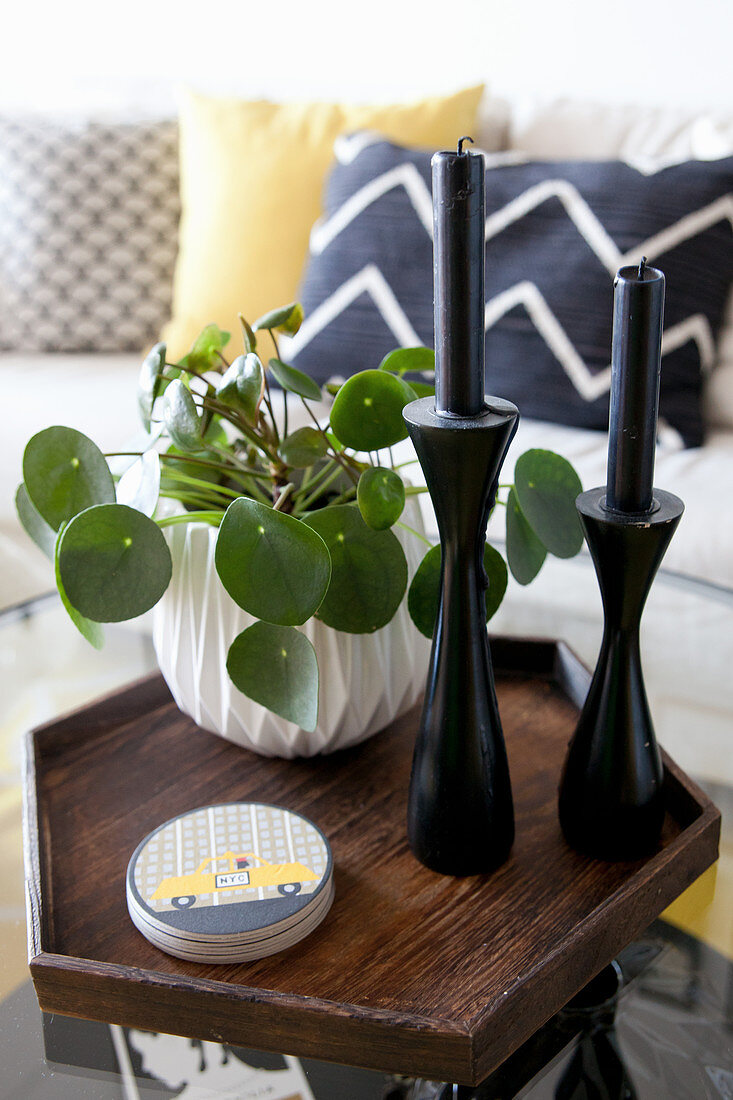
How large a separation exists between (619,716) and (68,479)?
39cm

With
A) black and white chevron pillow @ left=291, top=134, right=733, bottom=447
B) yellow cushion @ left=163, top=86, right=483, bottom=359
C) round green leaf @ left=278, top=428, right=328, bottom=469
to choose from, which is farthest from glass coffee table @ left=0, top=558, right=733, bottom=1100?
yellow cushion @ left=163, top=86, right=483, bottom=359

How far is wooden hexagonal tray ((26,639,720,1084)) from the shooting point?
0.55 metres

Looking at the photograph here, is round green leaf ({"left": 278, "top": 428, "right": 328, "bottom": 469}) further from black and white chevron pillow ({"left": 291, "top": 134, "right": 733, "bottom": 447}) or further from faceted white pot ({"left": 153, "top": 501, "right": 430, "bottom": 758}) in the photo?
black and white chevron pillow ({"left": 291, "top": 134, "right": 733, "bottom": 447})

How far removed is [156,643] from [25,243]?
1633mm

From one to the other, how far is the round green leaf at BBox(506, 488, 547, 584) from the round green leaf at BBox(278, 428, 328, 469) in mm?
139

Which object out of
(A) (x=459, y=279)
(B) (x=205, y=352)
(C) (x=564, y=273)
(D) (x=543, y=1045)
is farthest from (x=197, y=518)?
(C) (x=564, y=273)

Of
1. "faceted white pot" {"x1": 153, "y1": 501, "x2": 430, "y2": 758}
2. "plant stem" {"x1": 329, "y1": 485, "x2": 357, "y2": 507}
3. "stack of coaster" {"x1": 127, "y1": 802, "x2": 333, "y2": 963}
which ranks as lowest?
"stack of coaster" {"x1": 127, "y1": 802, "x2": 333, "y2": 963}

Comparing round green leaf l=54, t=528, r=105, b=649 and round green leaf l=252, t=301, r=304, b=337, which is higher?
round green leaf l=252, t=301, r=304, b=337

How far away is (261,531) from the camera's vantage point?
0.60 meters

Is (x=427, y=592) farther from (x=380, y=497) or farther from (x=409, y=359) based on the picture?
(x=409, y=359)

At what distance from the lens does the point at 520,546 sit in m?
0.73

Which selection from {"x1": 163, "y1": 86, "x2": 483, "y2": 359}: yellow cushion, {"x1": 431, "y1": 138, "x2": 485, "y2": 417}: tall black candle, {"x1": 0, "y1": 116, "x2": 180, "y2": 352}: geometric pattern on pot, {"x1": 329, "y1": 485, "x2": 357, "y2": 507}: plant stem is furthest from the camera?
{"x1": 0, "y1": 116, "x2": 180, "y2": 352}: geometric pattern on pot

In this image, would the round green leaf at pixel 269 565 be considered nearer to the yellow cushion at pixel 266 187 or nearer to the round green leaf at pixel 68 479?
the round green leaf at pixel 68 479

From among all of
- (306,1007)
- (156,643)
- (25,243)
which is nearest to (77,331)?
(25,243)
